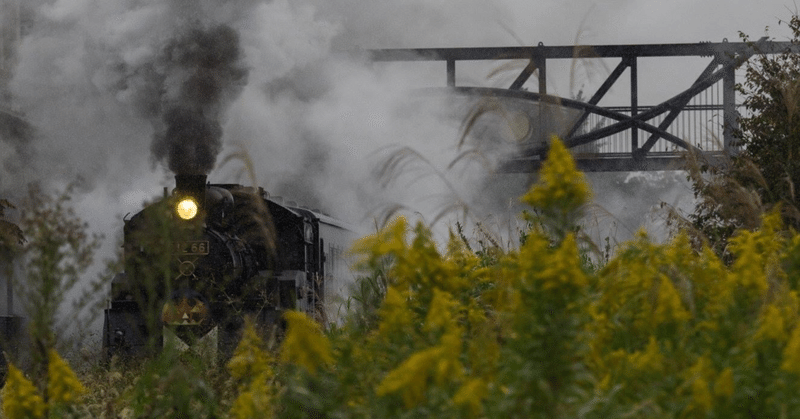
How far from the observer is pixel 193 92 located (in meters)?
15.8

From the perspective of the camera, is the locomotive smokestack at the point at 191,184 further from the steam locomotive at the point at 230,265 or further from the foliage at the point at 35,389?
the foliage at the point at 35,389

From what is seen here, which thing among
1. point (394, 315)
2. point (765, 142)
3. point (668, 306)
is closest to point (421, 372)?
point (394, 315)

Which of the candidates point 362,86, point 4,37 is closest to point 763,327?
point 362,86

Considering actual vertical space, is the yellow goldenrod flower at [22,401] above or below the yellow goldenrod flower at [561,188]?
below

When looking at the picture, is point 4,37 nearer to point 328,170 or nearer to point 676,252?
point 328,170

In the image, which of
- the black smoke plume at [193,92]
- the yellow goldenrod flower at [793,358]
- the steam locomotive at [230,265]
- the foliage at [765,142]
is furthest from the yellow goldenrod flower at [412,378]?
the black smoke plume at [193,92]

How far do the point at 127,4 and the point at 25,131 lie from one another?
19.8 ft

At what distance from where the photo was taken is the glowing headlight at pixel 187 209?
12219 millimetres

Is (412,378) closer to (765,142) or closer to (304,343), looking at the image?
(304,343)

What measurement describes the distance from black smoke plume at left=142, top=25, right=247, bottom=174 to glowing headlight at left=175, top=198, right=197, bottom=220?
217 cm

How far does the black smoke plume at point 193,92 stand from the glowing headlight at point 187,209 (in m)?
2.17

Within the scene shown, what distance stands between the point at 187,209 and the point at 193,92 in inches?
152

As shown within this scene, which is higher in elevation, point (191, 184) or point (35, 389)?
point (191, 184)

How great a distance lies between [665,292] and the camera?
3645 mm
